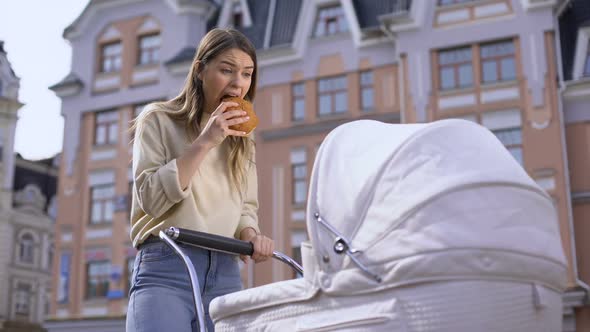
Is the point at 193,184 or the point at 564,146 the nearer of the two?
the point at 193,184

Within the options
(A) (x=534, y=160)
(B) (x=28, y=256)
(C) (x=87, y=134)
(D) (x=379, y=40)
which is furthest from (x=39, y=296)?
(A) (x=534, y=160)

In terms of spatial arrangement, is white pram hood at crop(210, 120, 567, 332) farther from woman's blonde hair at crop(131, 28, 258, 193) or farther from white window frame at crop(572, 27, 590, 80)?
white window frame at crop(572, 27, 590, 80)

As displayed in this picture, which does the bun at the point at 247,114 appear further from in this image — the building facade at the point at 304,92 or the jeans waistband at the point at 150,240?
the building facade at the point at 304,92

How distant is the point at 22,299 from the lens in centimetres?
2838

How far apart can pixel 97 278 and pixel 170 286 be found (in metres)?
18.1

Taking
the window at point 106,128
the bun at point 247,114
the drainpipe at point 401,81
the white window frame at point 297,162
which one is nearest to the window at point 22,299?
the window at point 106,128

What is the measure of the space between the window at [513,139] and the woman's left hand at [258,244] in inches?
540

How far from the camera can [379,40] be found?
17.7 metres

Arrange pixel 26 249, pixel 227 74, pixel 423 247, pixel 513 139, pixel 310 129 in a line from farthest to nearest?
pixel 26 249 → pixel 310 129 → pixel 513 139 → pixel 227 74 → pixel 423 247

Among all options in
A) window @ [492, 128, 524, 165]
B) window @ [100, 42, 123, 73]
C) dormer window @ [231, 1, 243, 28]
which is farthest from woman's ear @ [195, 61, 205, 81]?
window @ [100, 42, 123, 73]

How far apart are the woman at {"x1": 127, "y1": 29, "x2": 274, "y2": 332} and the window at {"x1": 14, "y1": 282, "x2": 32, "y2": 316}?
27374 mm

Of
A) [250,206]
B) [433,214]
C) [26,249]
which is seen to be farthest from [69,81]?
[433,214]

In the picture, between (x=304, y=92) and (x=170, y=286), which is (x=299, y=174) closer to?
(x=304, y=92)

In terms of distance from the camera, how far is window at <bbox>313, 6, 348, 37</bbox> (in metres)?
18.5
